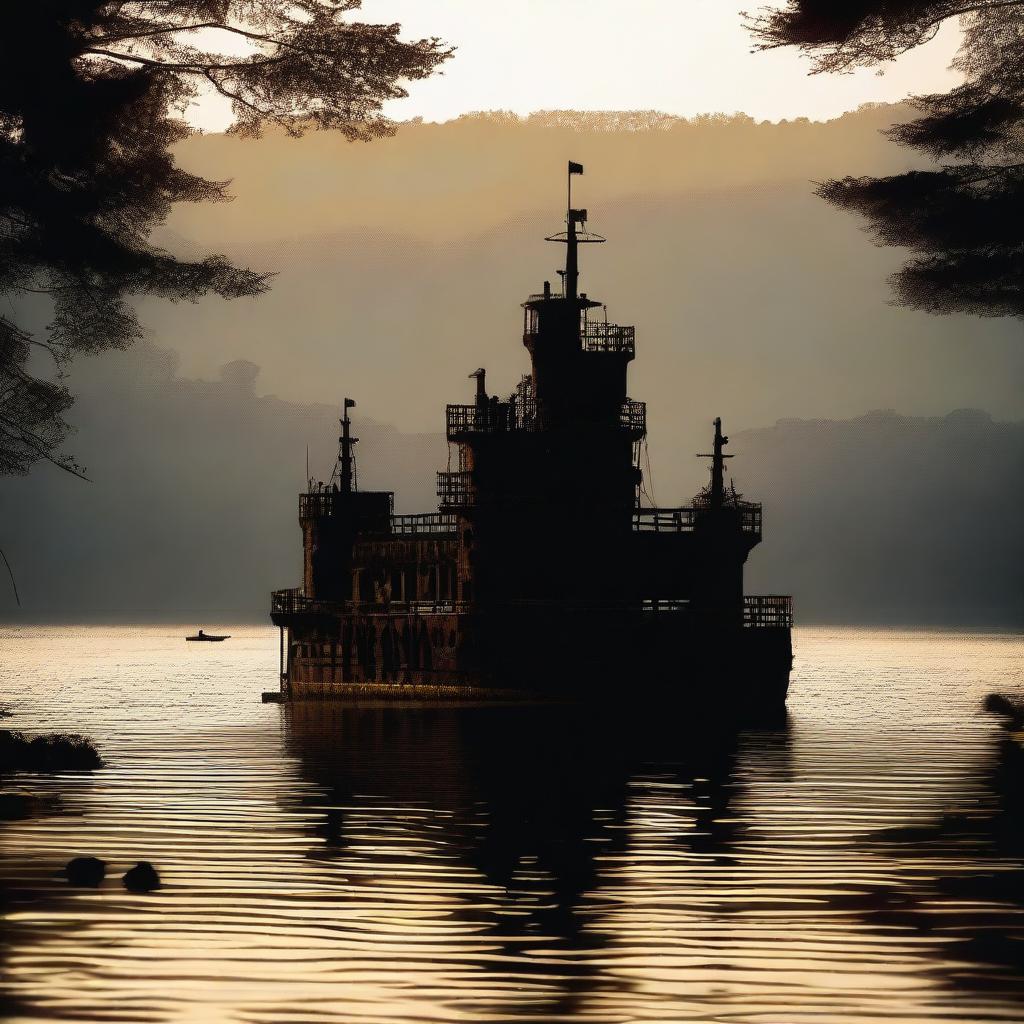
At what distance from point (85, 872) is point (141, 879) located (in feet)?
2.13

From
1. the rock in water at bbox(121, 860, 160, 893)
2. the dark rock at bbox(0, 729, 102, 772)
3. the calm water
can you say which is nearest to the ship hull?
the calm water

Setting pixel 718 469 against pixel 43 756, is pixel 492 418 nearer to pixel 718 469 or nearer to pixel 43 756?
pixel 718 469

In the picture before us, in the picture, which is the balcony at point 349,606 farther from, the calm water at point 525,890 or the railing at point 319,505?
the calm water at point 525,890

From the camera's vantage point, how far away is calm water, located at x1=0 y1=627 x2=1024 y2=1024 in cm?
1408

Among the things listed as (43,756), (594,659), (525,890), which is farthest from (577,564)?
(525,890)

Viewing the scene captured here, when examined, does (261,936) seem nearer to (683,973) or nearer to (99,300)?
(683,973)

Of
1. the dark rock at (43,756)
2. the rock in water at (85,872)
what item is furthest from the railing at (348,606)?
the rock in water at (85,872)

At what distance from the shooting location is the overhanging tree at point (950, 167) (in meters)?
28.6

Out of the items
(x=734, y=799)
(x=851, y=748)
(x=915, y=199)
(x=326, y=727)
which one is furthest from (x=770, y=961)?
(x=326, y=727)

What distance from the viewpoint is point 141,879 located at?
61.7 ft

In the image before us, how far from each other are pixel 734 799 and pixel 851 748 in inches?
597

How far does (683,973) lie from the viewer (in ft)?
49.0

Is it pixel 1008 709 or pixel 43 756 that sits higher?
pixel 43 756

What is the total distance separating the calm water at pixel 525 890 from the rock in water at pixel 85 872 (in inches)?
6.9
